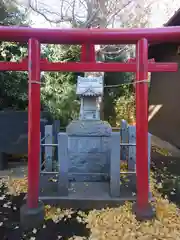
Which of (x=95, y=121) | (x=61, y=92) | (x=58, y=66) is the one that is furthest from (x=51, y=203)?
(x=61, y=92)

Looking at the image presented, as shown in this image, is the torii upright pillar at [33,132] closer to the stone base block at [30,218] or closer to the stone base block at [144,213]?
the stone base block at [30,218]

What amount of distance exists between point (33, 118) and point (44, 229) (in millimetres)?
1199

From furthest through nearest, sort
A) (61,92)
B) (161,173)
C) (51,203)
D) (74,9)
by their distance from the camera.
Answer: (61,92)
(74,9)
(161,173)
(51,203)

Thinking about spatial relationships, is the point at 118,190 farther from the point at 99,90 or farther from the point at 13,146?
the point at 13,146

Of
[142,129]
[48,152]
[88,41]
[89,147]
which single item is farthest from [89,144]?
[88,41]

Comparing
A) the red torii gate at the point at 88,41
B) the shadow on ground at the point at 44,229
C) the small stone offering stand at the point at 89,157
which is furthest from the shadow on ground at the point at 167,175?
the shadow on ground at the point at 44,229

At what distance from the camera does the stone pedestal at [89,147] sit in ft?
12.3

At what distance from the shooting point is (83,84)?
382 cm

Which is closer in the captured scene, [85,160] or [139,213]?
[139,213]

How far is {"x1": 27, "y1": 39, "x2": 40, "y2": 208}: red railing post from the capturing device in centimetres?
264

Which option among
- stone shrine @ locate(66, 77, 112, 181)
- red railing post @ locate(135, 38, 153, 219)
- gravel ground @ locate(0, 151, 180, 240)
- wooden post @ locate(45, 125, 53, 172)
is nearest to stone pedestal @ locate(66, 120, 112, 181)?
stone shrine @ locate(66, 77, 112, 181)

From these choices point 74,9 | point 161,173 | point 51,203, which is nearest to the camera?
point 51,203

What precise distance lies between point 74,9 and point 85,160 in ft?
17.7

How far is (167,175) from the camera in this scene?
434 centimetres
